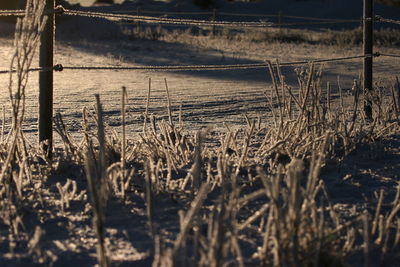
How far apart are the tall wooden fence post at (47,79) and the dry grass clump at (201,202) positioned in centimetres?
10

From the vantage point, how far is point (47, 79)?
3.62m

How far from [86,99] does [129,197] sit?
4338 mm

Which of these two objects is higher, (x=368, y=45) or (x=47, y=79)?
(x=368, y=45)

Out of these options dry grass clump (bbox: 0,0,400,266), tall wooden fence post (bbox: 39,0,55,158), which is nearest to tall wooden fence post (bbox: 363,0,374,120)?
dry grass clump (bbox: 0,0,400,266)

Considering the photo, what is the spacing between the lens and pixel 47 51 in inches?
141

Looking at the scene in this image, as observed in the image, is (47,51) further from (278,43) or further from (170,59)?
(278,43)

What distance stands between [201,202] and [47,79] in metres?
2.00

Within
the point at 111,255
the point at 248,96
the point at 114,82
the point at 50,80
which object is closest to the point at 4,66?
the point at 114,82

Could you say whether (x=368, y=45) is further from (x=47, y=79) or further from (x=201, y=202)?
(x=201, y=202)

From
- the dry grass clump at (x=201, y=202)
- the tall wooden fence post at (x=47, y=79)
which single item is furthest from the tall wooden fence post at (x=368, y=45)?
the tall wooden fence post at (x=47, y=79)

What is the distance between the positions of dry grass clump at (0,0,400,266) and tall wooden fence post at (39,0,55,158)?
10 cm

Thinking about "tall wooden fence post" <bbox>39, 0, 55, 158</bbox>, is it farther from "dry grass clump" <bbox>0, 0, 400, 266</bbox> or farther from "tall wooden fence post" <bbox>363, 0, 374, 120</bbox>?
"tall wooden fence post" <bbox>363, 0, 374, 120</bbox>

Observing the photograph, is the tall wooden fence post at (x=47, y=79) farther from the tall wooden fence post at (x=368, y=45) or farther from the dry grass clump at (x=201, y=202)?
the tall wooden fence post at (x=368, y=45)

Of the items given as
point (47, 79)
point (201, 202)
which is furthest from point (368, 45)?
point (201, 202)
